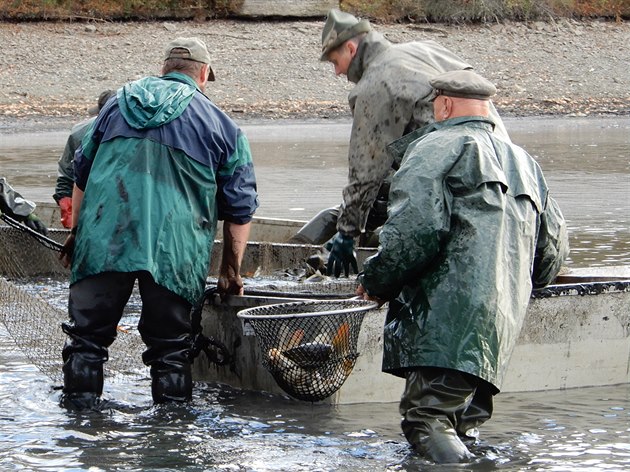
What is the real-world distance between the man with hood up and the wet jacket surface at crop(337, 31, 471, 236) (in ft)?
3.22

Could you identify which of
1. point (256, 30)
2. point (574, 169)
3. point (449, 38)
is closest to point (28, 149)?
point (574, 169)

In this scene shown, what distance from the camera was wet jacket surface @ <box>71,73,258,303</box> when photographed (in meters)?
5.96

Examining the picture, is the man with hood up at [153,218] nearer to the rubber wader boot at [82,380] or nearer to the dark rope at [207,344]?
the rubber wader boot at [82,380]

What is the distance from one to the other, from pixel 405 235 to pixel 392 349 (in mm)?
516

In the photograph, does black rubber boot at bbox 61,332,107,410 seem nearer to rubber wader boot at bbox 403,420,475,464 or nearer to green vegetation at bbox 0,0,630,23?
rubber wader boot at bbox 403,420,475,464

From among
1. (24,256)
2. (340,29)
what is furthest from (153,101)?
(24,256)

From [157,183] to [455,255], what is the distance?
1584 millimetres

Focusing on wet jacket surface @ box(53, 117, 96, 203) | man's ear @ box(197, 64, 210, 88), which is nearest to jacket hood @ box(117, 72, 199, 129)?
man's ear @ box(197, 64, 210, 88)

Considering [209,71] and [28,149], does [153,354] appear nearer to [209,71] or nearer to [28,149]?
Answer: [209,71]

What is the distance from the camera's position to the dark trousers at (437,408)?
5.16 m

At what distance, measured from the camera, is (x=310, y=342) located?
5652 millimetres

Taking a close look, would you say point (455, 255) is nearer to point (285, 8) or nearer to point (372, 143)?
point (372, 143)

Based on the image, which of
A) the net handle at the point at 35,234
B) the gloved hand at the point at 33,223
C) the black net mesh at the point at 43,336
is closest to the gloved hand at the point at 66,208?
the gloved hand at the point at 33,223

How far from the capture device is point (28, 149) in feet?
80.8
